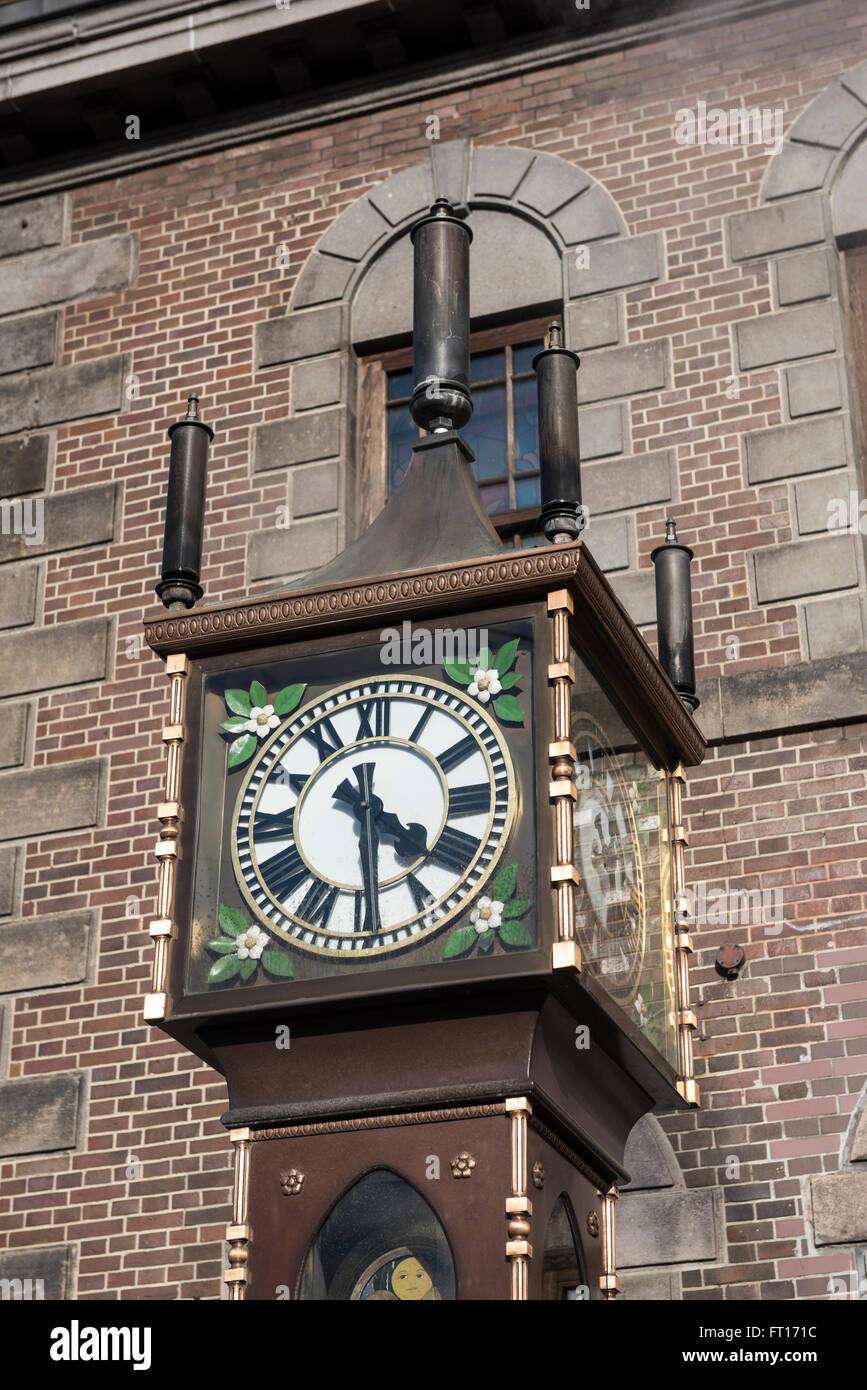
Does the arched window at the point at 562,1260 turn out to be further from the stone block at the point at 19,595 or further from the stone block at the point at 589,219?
the stone block at the point at 589,219

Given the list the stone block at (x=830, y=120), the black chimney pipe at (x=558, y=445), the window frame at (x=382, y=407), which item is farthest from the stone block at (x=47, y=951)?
the stone block at (x=830, y=120)

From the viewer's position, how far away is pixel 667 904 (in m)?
5.21

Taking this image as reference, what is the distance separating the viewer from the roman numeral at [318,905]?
175 inches

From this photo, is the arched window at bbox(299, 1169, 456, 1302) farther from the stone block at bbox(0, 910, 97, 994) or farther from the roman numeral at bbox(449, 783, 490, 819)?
the stone block at bbox(0, 910, 97, 994)

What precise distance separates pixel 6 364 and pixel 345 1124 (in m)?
6.56

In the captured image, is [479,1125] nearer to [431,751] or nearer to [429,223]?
[431,751]

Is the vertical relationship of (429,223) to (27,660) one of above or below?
below

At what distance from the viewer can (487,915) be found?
14.2 feet

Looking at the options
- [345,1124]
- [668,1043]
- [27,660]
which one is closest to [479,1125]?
[345,1124]

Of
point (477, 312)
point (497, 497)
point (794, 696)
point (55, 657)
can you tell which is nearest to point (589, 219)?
point (477, 312)

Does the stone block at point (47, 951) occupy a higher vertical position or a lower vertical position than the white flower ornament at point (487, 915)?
higher

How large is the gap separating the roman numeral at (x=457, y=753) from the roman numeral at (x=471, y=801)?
67 millimetres

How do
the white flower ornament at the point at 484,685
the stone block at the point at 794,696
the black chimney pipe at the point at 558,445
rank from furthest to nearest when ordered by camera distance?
the stone block at the point at 794,696
the black chimney pipe at the point at 558,445
the white flower ornament at the point at 484,685

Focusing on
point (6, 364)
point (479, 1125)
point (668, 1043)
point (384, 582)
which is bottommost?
point (479, 1125)
